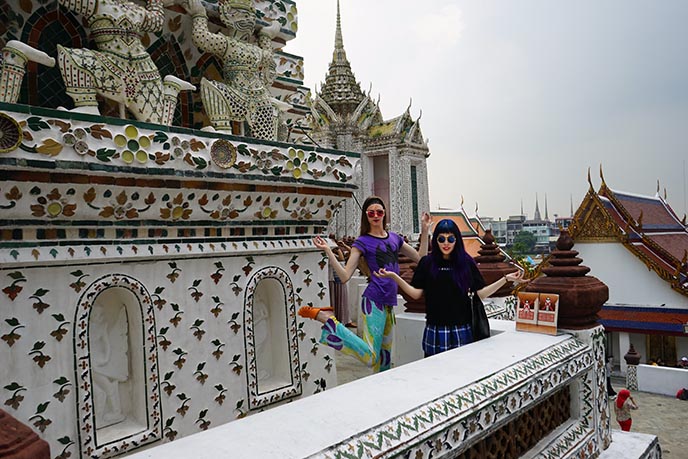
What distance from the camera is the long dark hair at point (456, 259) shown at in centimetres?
401

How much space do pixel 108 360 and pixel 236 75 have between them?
11.7ft

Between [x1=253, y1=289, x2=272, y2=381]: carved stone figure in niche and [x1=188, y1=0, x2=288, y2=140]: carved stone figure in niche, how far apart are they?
6.54ft

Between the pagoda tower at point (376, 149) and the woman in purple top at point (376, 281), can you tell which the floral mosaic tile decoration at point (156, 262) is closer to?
the woman in purple top at point (376, 281)

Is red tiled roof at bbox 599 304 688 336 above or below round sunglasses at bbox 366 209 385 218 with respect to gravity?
below

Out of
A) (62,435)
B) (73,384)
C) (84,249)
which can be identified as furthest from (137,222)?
(62,435)

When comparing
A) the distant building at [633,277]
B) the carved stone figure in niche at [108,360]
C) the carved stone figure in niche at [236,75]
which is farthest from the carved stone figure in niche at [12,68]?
the distant building at [633,277]

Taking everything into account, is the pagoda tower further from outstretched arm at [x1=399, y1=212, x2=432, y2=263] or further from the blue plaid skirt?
the blue plaid skirt

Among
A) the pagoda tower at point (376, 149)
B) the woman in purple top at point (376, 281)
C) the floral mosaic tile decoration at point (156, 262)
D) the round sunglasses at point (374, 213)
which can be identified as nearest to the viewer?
the floral mosaic tile decoration at point (156, 262)

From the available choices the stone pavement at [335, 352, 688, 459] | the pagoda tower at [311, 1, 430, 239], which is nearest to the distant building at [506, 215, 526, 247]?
the pagoda tower at [311, 1, 430, 239]

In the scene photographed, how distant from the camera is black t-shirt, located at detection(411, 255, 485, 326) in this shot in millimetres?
4004

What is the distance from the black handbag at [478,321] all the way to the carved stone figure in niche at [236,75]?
346 centimetres

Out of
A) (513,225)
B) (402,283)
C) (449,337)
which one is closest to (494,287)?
(449,337)

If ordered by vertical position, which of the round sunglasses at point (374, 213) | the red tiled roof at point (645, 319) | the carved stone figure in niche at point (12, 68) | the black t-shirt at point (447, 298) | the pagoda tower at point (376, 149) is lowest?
the red tiled roof at point (645, 319)

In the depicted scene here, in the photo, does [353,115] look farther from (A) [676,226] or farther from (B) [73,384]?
(B) [73,384]
